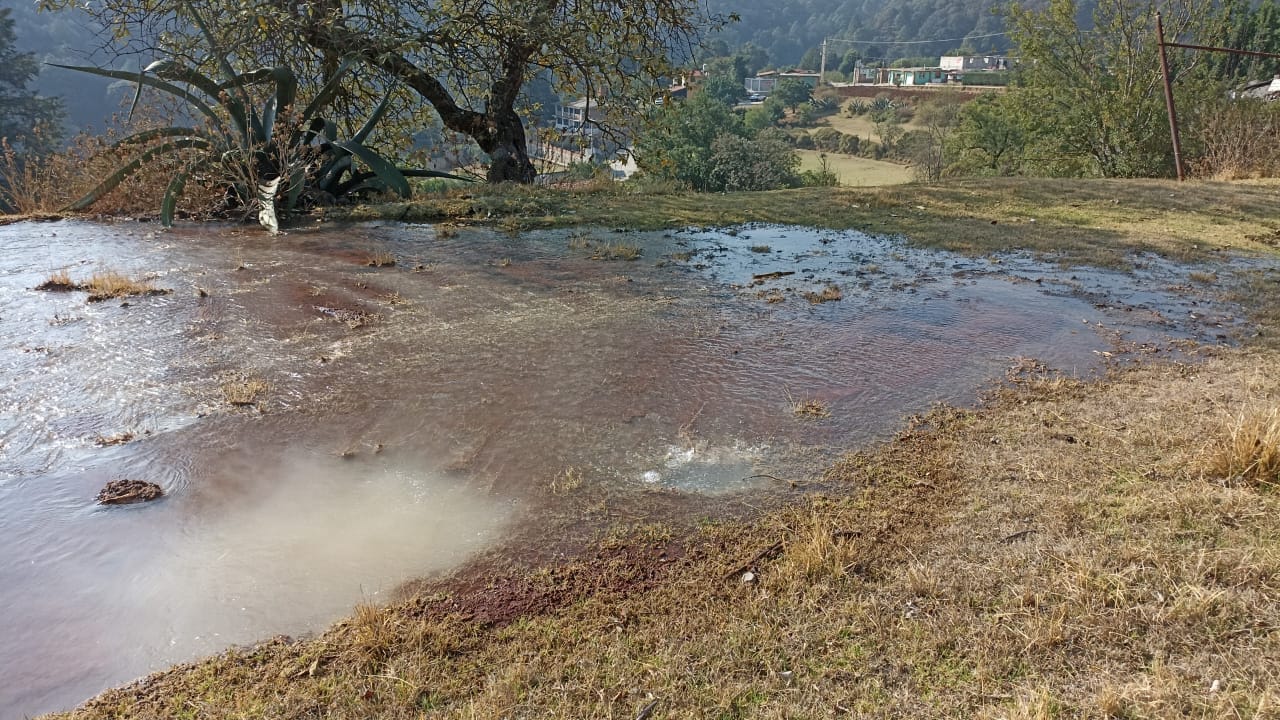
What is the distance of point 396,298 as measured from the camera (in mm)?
4379

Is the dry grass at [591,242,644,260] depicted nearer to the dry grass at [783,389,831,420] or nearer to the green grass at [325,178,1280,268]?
the green grass at [325,178,1280,268]

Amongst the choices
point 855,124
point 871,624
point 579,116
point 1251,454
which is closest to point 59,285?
point 871,624

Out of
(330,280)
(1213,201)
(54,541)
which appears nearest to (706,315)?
(330,280)

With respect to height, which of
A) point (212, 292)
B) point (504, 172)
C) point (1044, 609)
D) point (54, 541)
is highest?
point (504, 172)

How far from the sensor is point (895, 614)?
183cm

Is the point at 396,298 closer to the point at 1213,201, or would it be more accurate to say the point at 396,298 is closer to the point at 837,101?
the point at 1213,201

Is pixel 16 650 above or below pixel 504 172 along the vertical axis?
below

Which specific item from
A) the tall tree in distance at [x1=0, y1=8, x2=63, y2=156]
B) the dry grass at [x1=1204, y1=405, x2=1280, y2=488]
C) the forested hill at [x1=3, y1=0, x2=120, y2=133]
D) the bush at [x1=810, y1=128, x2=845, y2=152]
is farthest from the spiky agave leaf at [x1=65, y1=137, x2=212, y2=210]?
the bush at [x1=810, y1=128, x2=845, y2=152]

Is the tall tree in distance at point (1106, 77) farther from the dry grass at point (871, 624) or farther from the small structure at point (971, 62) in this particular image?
the small structure at point (971, 62)

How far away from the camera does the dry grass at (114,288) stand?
429 cm

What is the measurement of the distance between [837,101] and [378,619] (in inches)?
3118

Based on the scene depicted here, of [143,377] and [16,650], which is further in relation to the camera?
[143,377]

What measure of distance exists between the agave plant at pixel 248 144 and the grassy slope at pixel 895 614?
5418 millimetres

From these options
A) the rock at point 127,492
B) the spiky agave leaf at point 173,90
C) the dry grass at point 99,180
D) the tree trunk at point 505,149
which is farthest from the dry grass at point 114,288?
the tree trunk at point 505,149
